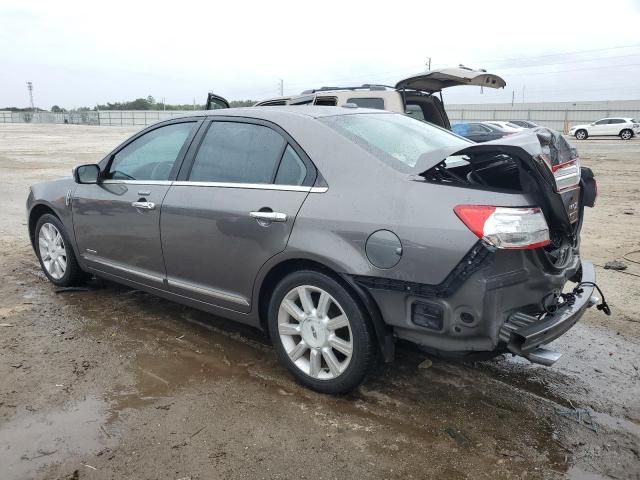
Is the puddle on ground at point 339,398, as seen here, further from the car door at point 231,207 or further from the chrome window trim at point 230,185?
the chrome window trim at point 230,185

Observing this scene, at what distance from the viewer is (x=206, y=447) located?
276cm

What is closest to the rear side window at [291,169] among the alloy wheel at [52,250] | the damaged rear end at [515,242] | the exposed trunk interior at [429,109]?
the damaged rear end at [515,242]

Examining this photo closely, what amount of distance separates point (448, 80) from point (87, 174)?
5.37 m

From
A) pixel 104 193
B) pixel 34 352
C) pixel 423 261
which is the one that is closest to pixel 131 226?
pixel 104 193

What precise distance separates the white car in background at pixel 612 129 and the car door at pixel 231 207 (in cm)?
3661

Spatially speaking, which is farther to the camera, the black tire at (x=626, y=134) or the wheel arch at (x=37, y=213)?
the black tire at (x=626, y=134)

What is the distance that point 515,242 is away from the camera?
263 cm

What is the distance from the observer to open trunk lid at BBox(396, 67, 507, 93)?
755cm

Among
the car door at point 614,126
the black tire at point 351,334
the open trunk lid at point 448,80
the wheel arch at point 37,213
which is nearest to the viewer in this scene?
the black tire at point 351,334

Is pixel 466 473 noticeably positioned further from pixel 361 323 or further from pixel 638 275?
pixel 638 275

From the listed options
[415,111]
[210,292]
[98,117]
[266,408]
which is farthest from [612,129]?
[98,117]

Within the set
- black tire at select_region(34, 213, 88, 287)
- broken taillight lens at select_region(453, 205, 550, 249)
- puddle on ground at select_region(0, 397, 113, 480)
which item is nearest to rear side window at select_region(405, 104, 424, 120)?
black tire at select_region(34, 213, 88, 287)

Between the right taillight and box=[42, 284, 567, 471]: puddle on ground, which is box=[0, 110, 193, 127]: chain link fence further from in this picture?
the right taillight

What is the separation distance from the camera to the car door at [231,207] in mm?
3281
